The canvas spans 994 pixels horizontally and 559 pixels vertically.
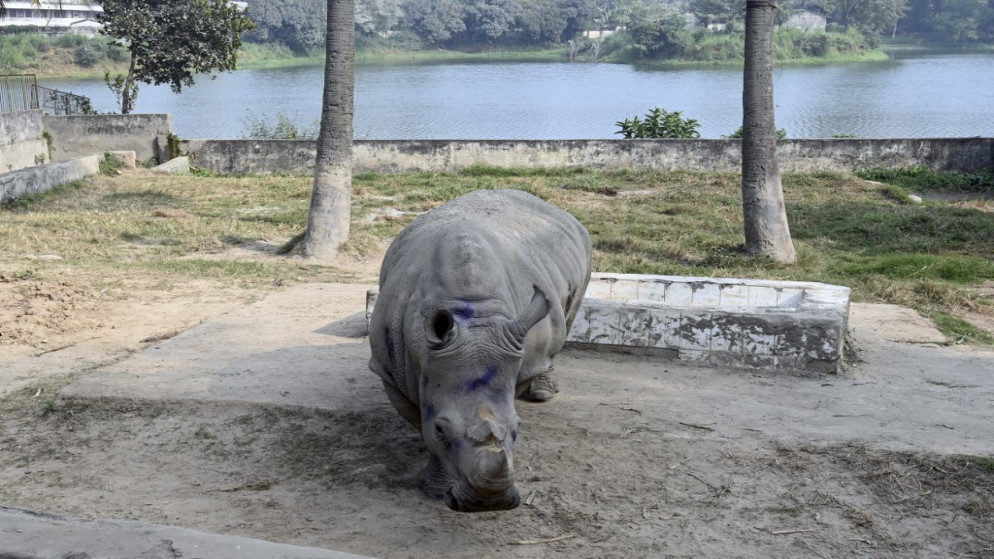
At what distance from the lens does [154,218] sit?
15.2 meters

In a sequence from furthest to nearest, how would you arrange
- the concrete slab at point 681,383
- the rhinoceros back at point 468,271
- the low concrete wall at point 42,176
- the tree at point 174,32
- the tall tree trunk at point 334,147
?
the tree at point 174,32 → the low concrete wall at point 42,176 → the tall tree trunk at point 334,147 → the concrete slab at point 681,383 → the rhinoceros back at point 468,271

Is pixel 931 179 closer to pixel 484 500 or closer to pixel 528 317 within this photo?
pixel 528 317

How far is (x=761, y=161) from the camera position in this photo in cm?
1306

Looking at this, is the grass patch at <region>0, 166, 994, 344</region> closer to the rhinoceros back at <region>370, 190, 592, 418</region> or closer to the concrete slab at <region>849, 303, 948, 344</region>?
the concrete slab at <region>849, 303, 948, 344</region>

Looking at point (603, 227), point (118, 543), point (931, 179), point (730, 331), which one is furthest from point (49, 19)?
point (118, 543)

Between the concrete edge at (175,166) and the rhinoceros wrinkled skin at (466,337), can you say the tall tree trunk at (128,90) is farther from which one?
the rhinoceros wrinkled skin at (466,337)

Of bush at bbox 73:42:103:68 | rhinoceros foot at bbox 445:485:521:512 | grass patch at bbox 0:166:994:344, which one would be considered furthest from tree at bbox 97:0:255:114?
bush at bbox 73:42:103:68

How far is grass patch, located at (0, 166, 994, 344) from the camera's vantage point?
11.8m

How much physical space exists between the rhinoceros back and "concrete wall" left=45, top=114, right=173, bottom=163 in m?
17.1

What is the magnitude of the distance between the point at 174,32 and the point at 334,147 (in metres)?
14.4

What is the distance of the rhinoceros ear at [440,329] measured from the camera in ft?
15.8

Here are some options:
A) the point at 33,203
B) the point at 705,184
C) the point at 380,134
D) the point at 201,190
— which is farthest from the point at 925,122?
the point at 33,203

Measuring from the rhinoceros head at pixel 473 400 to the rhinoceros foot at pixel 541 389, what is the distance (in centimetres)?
213

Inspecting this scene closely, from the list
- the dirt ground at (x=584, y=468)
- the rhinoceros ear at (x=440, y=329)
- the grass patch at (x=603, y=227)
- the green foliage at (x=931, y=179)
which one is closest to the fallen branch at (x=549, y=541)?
the dirt ground at (x=584, y=468)
